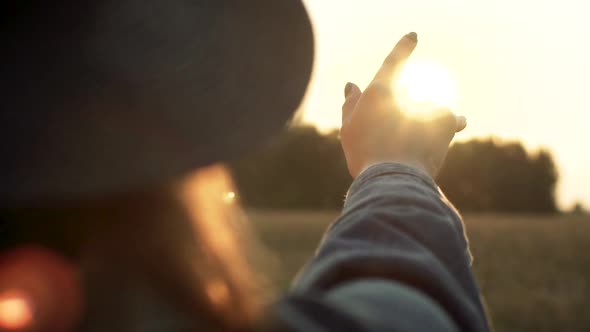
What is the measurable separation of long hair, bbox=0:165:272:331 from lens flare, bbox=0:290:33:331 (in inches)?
1.8

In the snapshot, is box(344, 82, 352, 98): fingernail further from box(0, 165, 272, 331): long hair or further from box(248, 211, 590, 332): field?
box(248, 211, 590, 332): field

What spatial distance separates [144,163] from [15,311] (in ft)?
0.53

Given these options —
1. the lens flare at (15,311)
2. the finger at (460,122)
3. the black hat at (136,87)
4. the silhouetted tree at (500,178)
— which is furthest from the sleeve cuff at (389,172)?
the silhouetted tree at (500,178)

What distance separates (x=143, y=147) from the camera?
688 millimetres

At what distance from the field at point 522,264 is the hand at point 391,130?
2.44 m

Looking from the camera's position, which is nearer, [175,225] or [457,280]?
[175,225]

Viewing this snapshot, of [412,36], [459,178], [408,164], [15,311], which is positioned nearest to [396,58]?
[412,36]

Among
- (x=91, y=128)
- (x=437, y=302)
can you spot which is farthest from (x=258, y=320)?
(x=437, y=302)

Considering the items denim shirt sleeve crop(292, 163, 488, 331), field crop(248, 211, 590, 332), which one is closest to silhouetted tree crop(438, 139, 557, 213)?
field crop(248, 211, 590, 332)

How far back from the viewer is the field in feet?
25.1

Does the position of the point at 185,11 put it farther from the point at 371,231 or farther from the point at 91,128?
the point at 371,231

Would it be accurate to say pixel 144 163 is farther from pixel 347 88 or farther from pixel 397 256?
pixel 347 88

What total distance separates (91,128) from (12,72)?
102 mm

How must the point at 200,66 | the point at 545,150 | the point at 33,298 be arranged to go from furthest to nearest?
the point at 545,150 → the point at 200,66 → the point at 33,298
